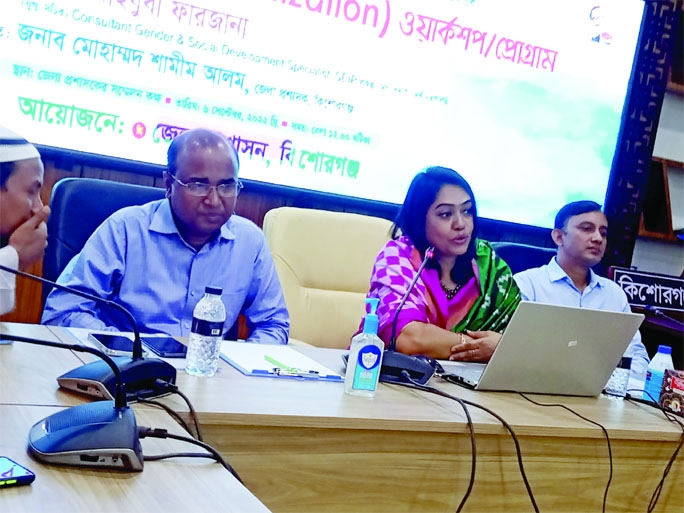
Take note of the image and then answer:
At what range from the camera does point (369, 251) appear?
94.9 inches

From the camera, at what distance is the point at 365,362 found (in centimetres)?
139

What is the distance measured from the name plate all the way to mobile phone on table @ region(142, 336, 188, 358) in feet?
7.00

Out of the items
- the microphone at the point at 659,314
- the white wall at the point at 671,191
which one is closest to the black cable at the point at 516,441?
the microphone at the point at 659,314

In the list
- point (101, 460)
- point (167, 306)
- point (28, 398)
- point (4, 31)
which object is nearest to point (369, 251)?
point (167, 306)

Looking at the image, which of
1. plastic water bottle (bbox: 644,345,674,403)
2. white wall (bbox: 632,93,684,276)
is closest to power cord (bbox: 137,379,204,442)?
plastic water bottle (bbox: 644,345,674,403)

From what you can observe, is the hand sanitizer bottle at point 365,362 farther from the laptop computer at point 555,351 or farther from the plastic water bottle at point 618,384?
the plastic water bottle at point 618,384

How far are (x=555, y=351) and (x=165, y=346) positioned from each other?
0.80m

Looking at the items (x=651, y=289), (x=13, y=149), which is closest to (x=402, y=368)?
(x=13, y=149)

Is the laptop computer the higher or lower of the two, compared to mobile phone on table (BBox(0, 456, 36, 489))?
higher

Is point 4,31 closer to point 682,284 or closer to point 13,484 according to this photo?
point 13,484

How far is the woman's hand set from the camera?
189 cm

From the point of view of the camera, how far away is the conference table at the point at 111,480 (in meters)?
0.73

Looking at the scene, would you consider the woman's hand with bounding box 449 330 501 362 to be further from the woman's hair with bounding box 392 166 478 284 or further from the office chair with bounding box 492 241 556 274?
the office chair with bounding box 492 241 556 274

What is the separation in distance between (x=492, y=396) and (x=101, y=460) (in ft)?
3.16
